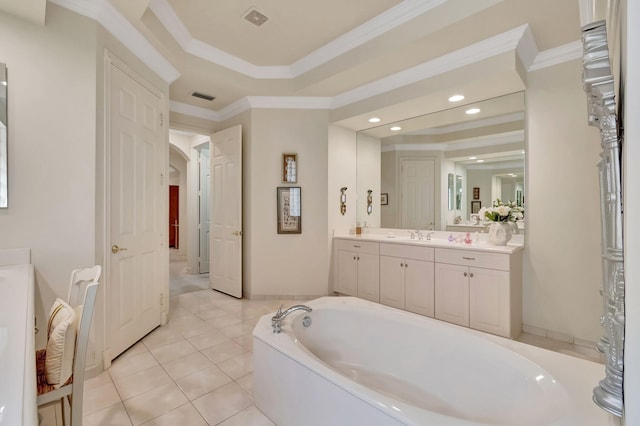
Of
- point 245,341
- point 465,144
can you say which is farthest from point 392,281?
point 465,144

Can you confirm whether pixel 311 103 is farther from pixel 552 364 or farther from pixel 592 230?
pixel 552 364

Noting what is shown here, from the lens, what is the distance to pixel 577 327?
2.71m

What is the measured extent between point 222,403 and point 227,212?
2707mm

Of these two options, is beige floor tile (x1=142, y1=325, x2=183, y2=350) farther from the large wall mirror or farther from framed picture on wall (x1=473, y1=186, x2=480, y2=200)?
framed picture on wall (x1=473, y1=186, x2=480, y2=200)

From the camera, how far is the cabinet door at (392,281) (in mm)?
3393

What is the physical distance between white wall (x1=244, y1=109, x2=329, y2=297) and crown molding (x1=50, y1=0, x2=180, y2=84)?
1.29 metres

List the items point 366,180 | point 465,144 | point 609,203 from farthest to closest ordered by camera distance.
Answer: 1. point 366,180
2. point 465,144
3. point 609,203

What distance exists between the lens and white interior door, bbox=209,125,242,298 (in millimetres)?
4094

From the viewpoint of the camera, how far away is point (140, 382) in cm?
216

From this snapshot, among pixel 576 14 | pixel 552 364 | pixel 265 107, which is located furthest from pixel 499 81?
pixel 265 107

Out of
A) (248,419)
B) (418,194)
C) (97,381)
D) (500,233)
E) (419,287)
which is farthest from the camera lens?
(418,194)

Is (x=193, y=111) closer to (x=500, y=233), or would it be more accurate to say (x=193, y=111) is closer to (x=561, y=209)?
(x=500, y=233)

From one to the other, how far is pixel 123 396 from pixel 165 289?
131 cm

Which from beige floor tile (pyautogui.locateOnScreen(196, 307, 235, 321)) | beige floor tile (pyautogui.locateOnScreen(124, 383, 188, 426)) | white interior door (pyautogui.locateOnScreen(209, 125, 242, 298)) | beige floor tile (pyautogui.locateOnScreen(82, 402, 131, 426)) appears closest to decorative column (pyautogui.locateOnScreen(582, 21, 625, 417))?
beige floor tile (pyautogui.locateOnScreen(124, 383, 188, 426))
